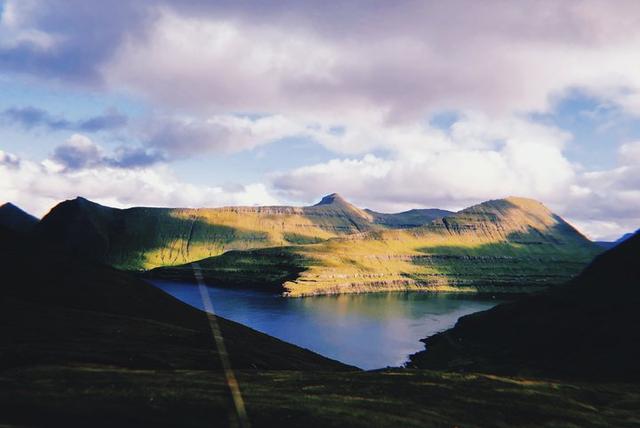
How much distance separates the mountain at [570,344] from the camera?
461 ft

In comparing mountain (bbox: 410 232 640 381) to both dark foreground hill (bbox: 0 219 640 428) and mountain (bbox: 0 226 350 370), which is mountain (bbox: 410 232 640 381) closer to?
dark foreground hill (bbox: 0 219 640 428)

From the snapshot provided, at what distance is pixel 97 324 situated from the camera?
10125 cm

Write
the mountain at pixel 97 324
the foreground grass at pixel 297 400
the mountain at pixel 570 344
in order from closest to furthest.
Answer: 1. the foreground grass at pixel 297 400
2. the mountain at pixel 97 324
3. the mountain at pixel 570 344

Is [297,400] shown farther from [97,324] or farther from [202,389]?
[97,324]

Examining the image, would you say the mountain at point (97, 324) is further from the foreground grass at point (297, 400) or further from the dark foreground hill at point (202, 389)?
the foreground grass at point (297, 400)

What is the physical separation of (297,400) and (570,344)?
13719 cm

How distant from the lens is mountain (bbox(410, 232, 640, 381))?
140 meters

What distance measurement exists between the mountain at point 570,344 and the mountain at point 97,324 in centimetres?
5594

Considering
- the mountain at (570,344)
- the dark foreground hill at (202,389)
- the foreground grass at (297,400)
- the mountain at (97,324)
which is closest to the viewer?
the foreground grass at (297,400)

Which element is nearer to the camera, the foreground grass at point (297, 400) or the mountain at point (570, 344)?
the foreground grass at point (297, 400)

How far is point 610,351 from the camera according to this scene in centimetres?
14412

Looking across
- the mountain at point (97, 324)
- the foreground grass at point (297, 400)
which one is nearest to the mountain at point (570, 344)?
the mountain at point (97, 324)

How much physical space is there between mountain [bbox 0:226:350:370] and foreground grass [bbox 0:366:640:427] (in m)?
11.3

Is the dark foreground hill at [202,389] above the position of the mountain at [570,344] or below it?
above
